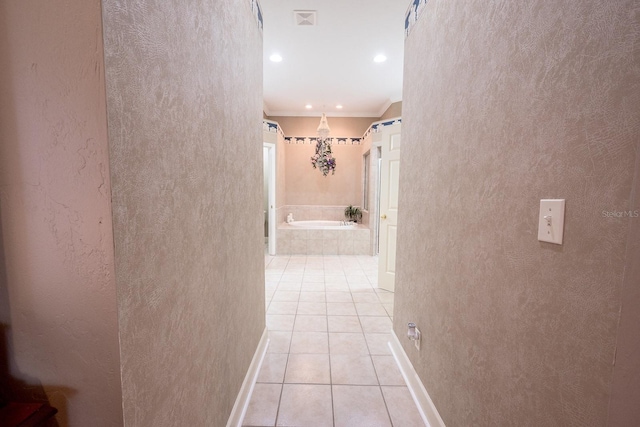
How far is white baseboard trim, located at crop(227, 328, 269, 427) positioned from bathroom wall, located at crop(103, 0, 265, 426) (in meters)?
0.11

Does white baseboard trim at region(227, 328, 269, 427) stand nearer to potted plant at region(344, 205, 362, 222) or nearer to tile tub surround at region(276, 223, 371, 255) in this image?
tile tub surround at region(276, 223, 371, 255)

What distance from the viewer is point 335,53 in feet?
11.6

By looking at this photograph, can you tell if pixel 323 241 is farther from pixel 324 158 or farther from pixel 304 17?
pixel 304 17

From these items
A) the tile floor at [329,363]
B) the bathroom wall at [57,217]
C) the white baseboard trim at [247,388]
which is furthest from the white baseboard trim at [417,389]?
the bathroom wall at [57,217]

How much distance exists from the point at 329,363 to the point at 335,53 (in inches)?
138

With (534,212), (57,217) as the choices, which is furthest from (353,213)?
(57,217)

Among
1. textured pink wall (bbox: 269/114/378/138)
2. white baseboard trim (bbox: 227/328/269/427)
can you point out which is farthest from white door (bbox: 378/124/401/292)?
textured pink wall (bbox: 269/114/378/138)

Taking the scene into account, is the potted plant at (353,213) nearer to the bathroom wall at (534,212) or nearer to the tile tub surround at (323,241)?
the tile tub surround at (323,241)

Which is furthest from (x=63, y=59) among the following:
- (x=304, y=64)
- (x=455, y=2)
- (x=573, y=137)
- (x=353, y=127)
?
(x=353, y=127)

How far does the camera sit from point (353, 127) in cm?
623

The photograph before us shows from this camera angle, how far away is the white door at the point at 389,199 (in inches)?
127

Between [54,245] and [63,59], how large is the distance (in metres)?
0.37

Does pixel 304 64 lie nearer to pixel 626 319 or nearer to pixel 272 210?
pixel 272 210

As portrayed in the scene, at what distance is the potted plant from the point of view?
6.13m
